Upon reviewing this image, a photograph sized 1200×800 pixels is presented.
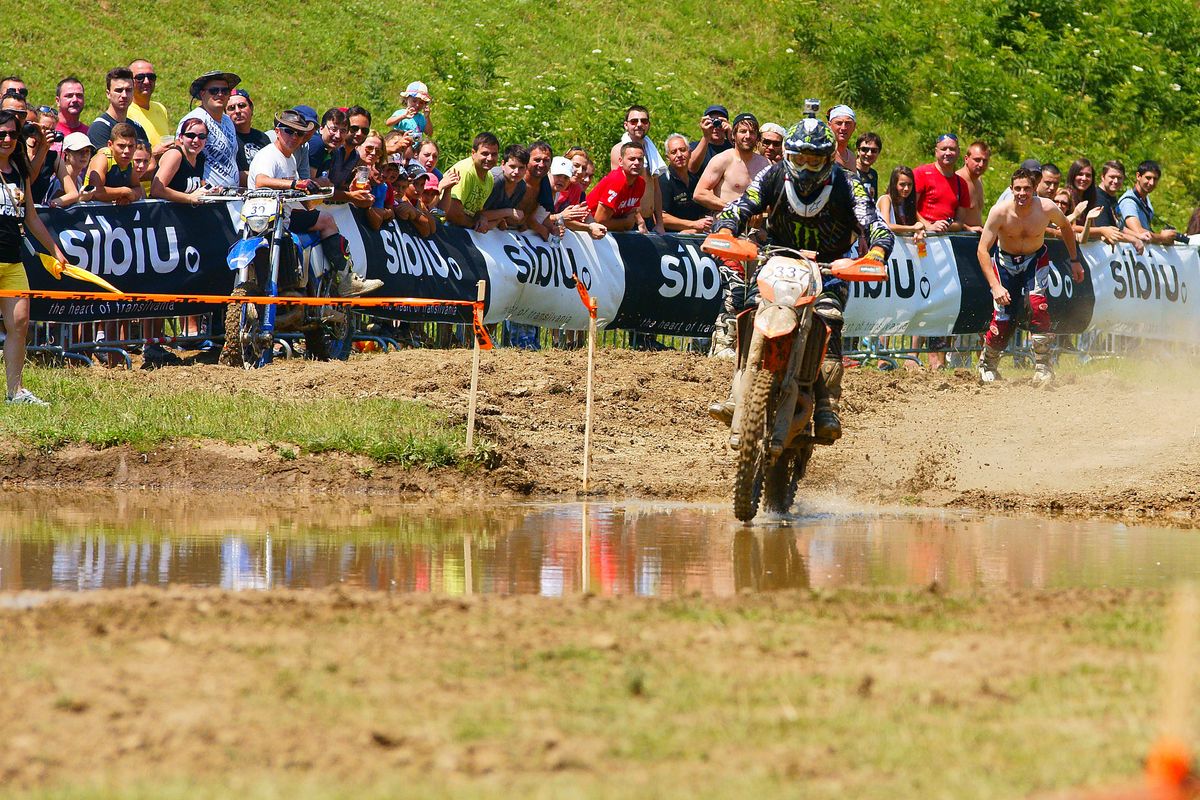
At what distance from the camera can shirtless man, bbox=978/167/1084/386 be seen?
61.2 feet

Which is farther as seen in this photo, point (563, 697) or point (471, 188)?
point (471, 188)

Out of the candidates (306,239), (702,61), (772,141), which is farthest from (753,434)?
(702,61)

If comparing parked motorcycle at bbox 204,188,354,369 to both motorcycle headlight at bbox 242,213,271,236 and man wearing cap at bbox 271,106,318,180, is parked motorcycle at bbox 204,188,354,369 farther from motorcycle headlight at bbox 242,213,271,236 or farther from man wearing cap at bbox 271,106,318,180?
man wearing cap at bbox 271,106,318,180

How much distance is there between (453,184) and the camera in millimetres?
17422

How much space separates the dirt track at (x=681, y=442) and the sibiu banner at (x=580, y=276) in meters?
1.04

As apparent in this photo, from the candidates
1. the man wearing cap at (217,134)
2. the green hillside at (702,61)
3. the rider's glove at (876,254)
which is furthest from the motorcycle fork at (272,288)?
the green hillside at (702,61)

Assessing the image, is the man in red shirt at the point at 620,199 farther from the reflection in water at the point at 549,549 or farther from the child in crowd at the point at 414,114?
the reflection in water at the point at 549,549

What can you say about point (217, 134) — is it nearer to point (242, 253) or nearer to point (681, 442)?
point (242, 253)

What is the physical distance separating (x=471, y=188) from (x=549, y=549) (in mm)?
9005

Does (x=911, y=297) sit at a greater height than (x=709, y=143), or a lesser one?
lesser

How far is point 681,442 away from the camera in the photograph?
46.3ft

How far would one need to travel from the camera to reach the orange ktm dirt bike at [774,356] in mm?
10141

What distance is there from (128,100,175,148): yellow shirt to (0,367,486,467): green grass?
152 inches

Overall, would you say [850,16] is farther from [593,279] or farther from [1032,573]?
[1032,573]
